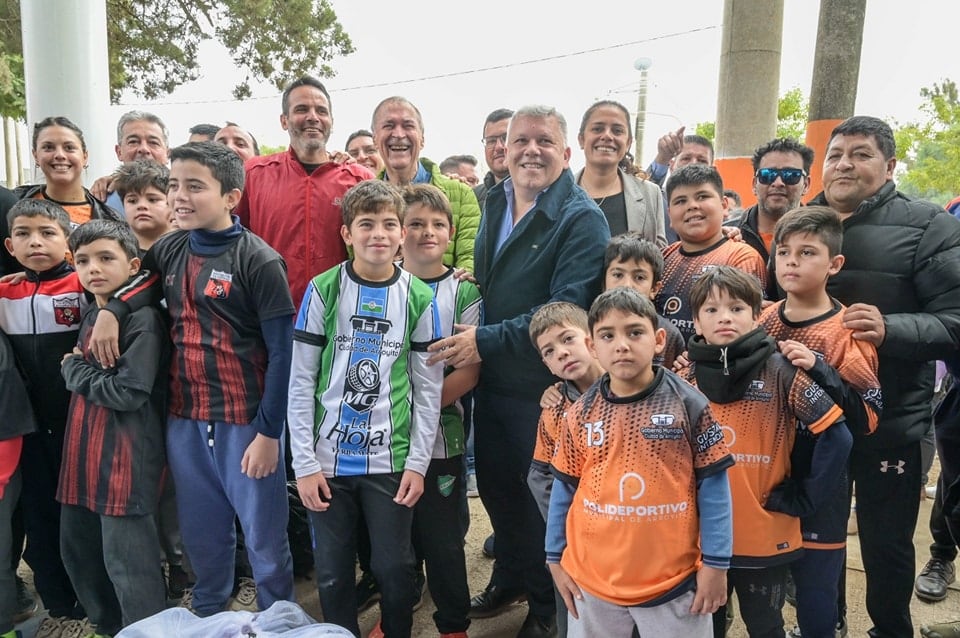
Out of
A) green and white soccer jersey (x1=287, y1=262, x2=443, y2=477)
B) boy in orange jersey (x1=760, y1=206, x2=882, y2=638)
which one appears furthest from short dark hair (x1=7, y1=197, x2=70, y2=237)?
boy in orange jersey (x1=760, y1=206, x2=882, y2=638)

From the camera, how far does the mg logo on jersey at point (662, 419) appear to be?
1.98 metres

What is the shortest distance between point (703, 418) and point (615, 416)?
0.26 meters

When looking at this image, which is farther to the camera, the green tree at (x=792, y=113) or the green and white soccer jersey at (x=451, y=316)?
the green tree at (x=792, y=113)

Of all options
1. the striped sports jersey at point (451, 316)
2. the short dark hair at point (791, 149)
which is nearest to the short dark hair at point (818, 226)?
the short dark hair at point (791, 149)

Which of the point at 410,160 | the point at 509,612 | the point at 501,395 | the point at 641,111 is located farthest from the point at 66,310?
the point at 641,111

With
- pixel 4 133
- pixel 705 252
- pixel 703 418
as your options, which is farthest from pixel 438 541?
pixel 4 133

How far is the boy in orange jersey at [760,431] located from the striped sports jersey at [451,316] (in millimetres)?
978

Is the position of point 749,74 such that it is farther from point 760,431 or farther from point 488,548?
point 760,431

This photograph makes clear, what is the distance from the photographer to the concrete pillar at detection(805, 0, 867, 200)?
26.7 feet

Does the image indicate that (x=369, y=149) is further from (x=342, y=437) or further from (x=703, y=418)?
(x=703, y=418)

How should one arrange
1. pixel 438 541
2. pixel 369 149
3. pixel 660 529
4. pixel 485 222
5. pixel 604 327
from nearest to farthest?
pixel 660 529 → pixel 604 327 → pixel 438 541 → pixel 485 222 → pixel 369 149

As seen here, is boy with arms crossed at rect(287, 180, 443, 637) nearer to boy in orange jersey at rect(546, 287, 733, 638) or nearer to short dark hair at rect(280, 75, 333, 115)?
boy in orange jersey at rect(546, 287, 733, 638)

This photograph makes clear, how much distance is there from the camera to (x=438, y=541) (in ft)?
8.90

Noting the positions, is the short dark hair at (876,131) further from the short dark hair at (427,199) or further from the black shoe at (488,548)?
the black shoe at (488,548)
